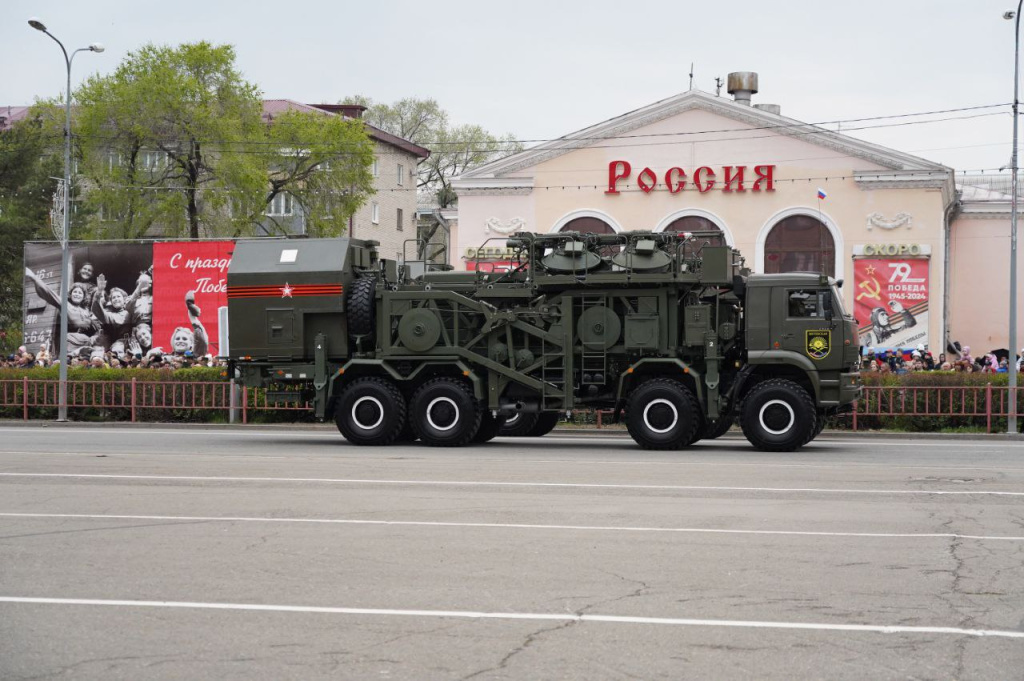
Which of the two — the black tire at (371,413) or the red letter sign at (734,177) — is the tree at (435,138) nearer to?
the red letter sign at (734,177)

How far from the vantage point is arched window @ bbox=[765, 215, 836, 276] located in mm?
43688

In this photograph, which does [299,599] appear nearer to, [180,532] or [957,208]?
[180,532]

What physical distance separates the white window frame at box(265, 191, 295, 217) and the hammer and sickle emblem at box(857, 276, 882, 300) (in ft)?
99.7

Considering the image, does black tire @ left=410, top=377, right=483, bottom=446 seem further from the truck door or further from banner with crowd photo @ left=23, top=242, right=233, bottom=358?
banner with crowd photo @ left=23, top=242, right=233, bottom=358

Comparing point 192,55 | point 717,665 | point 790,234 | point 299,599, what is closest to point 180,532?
point 299,599

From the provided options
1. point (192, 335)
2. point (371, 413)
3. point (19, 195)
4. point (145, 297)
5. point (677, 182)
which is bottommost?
point (371, 413)

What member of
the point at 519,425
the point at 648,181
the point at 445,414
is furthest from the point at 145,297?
the point at 445,414

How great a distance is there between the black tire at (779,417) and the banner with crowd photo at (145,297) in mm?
23022

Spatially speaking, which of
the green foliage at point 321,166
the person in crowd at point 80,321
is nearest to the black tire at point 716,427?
the person in crowd at point 80,321

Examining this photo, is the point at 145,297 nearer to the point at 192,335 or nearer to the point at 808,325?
the point at 192,335

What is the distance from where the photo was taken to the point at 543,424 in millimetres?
24859

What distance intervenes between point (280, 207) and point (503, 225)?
23.4 m

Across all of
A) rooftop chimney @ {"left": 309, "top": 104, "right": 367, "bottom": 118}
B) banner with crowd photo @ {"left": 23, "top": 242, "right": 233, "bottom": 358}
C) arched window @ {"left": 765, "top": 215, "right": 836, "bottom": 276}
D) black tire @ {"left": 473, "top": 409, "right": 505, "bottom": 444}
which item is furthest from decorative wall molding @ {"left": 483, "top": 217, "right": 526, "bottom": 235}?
rooftop chimney @ {"left": 309, "top": 104, "right": 367, "bottom": 118}

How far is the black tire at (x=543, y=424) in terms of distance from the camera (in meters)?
24.6
